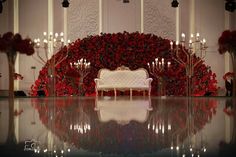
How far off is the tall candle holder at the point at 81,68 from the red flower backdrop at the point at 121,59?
238 mm

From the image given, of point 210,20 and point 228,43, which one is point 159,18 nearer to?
point 210,20

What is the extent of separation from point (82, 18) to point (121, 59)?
92.6 inches

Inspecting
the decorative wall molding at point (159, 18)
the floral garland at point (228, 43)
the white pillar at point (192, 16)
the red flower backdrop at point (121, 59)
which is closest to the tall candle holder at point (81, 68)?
the red flower backdrop at point (121, 59)

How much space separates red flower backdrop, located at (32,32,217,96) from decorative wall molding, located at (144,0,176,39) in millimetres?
868

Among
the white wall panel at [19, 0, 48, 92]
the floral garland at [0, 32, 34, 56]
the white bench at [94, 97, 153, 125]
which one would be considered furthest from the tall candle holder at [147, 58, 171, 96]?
the floral garland at [0, 32, 34, 56]

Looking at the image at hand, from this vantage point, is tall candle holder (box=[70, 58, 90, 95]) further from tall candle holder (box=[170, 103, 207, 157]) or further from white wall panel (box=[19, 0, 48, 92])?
tall candle holder (box=[170, 103, 207, 157])

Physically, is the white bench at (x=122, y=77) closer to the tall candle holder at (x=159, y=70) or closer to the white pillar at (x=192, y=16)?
the tall candle holder at (x=159, y=70)

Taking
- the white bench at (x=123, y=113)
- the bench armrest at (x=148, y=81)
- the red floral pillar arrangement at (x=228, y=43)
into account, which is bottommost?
the white bench at (x=123, y=113)

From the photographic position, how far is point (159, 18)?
51.0 ft

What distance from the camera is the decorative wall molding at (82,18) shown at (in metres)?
15.5

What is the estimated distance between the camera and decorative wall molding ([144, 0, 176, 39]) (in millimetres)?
15422

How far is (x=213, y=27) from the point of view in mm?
15555

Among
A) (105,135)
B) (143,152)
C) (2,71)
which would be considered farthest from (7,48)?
(2,71)

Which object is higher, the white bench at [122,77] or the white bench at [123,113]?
the white bench at [122,77]
